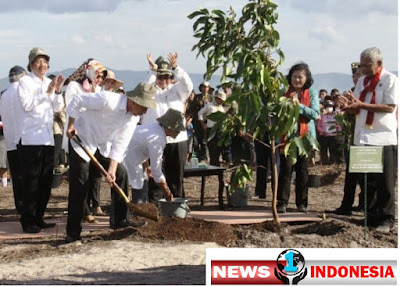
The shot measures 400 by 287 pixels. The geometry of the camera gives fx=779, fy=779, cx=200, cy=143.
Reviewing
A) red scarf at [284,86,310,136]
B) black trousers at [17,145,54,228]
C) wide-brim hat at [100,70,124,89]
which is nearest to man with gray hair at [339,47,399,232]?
red scarf at [284,86,310,136]

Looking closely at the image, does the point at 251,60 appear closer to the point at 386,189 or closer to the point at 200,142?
the point at 386,189

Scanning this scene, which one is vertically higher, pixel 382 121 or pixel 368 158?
pixel 382 121

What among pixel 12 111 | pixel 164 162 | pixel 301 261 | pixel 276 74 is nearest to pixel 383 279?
Answer: pixel 301 261

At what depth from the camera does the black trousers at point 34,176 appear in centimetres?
859

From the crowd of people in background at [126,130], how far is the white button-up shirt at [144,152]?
11 millimetres

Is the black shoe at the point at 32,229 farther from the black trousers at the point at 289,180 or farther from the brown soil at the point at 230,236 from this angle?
the black trousers at the point at 289,180

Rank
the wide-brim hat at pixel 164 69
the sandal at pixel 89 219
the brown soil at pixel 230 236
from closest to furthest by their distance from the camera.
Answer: the brown soil at pixel 230 236 < the sandal at pixel 89 219 < the wide-brim hat at pixel 164 69

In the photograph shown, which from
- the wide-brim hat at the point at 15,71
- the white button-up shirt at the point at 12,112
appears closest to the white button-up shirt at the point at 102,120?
the white button-up shirt at the point at 12,112

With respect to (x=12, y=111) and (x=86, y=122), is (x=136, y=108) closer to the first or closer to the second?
(x=86, y=122)

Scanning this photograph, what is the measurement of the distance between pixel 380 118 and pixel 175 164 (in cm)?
247

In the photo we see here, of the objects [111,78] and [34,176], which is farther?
[111,78]

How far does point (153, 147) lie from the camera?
8.48 m

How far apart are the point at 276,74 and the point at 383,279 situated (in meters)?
2.95

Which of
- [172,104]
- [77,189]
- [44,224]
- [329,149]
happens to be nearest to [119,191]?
[77,189]
